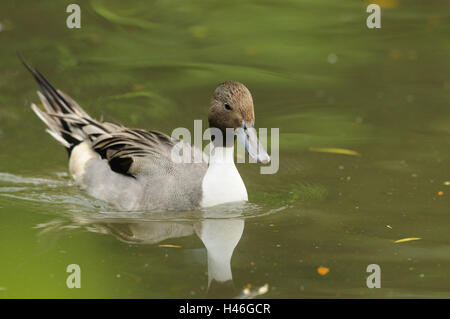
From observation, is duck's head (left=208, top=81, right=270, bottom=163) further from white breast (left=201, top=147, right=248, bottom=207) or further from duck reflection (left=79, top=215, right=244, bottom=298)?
duck reflection (left=79, top=215, right=244, bottom=298)

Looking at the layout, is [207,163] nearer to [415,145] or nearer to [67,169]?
[67,169]

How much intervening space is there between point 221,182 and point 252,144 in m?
0.47

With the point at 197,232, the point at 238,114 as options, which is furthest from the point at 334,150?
the point at 197,232

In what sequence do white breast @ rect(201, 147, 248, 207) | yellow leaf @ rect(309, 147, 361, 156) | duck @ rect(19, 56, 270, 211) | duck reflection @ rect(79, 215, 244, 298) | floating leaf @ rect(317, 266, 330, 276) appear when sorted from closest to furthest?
floating leaf @ rect(317, 266, 330, 276) < duck reflection @ rect(79, 215, 244, 298) < duck @ rect(19, 56, 270, 211) < white breast @ rect(201, 147, 248, 207) < yellow leaf @ rect(309, 147, 361, 156)

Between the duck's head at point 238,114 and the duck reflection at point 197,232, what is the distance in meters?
0.64

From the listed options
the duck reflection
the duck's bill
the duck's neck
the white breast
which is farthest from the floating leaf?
the duck's neck

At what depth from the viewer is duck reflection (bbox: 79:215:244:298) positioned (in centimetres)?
641

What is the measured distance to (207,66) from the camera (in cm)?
1137

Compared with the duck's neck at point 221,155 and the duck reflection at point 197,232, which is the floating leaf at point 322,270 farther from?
the duck's neck at point 221,155

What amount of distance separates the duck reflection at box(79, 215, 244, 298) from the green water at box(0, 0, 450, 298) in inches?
0.7

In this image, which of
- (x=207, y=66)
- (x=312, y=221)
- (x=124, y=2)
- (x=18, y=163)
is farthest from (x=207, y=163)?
(x=124, y=2)

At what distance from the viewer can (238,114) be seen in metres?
7.21

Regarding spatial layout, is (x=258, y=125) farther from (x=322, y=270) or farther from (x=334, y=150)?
(x=322, y=270)

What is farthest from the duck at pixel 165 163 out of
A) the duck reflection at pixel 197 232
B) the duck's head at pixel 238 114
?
the duck reflection at pixel 197 232
